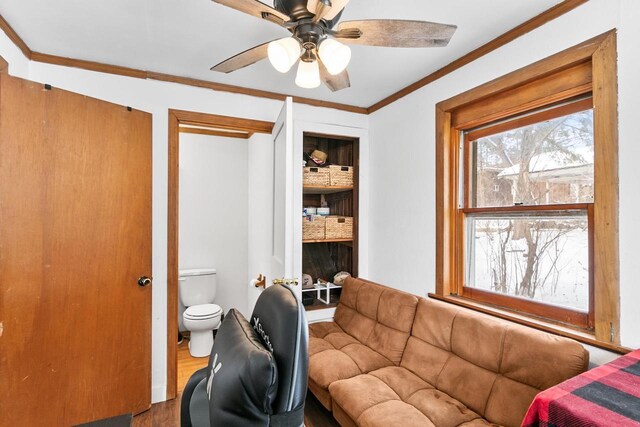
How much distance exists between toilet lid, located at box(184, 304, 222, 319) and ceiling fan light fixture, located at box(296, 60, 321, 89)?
2504mm

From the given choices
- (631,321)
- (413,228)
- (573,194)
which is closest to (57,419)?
(413,228)

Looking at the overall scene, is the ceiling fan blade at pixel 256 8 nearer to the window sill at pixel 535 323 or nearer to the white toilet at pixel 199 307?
the window sill at pixel 535 323

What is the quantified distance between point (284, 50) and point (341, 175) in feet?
5.88

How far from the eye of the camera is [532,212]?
1.78 m

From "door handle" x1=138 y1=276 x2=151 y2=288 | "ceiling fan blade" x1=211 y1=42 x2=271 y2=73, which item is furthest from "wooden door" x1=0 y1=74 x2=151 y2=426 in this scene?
"ceiling fan blade" x1=211 y1=42 x2=271 y2=73

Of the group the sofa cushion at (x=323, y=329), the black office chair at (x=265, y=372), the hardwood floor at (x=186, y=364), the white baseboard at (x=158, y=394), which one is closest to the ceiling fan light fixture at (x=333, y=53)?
the black office chair at (x=265, y=372)

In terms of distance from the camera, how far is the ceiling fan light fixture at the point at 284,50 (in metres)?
1.24

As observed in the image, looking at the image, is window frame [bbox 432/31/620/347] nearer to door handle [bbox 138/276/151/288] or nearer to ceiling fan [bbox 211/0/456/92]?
ceiling fan [bbox 211/0/456/92]

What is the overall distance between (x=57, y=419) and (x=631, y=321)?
2.88 m

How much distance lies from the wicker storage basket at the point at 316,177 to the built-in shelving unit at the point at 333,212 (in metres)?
0.18

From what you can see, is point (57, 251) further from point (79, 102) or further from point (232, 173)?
point (232, 173)

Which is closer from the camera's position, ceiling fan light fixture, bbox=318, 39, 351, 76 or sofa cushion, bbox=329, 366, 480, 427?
ceiling fan light fixture, bbox=318, 39, 351, 76

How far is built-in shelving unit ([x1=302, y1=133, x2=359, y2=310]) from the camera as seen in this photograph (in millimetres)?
3055

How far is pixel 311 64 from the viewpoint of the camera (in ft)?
4.66
